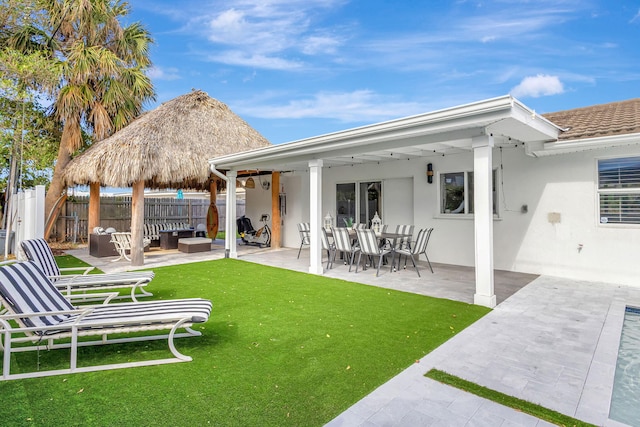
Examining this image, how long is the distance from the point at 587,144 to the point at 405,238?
3826 millimetres

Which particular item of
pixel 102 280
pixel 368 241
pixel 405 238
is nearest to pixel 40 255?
pixel 102 280

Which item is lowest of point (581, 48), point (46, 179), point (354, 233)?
point (354, 233)

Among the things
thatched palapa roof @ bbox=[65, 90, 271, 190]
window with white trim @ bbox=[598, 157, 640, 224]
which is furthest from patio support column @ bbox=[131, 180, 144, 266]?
window with white trim @ bbox=[598, 157, 640, 224]

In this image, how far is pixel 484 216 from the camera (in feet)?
17.5

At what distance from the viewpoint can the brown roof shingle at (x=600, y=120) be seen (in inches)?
244

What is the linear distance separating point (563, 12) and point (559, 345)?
38.0 feet

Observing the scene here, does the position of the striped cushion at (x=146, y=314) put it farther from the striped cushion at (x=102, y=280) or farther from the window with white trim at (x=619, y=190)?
the window with white trim at (x=619, y=190)

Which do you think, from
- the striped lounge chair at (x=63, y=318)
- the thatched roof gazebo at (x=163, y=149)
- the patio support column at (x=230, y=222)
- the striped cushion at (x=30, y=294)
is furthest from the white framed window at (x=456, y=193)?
the striped cushion at (x=30, y=294)

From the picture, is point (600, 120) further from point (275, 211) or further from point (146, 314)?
point (275, 211)

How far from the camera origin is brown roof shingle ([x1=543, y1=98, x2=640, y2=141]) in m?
6.20

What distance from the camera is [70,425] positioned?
2.45m

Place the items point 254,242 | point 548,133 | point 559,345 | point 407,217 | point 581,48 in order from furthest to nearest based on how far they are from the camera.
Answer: point 254,242 < point 581,48 < point 407,217 < point 548,133 < point 559,345

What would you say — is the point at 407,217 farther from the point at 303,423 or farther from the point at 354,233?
the point at 303,423

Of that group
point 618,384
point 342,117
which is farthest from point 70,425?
point 342,117
